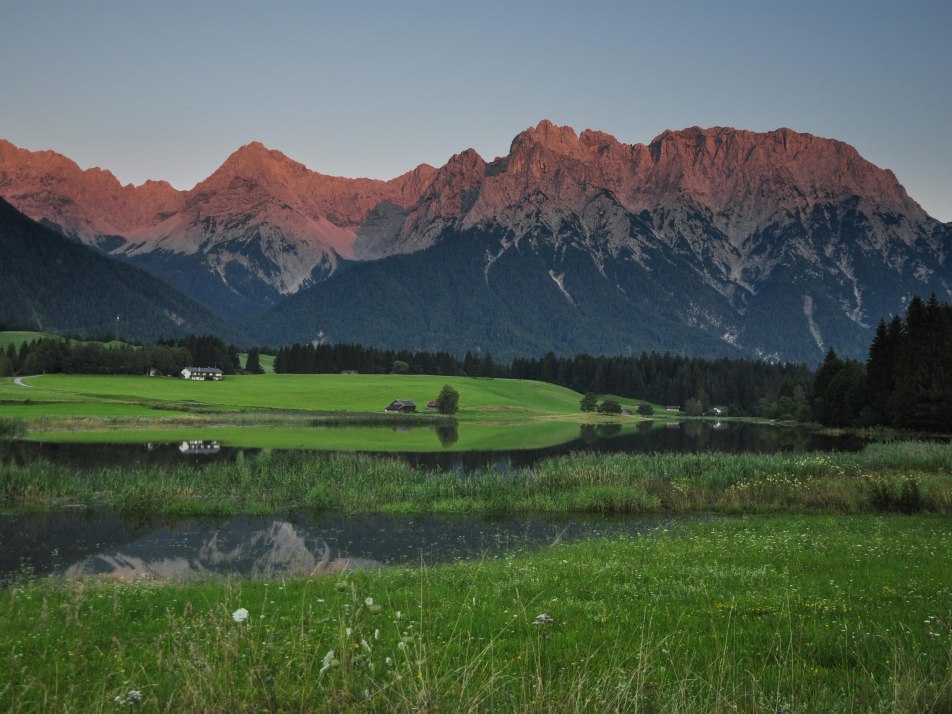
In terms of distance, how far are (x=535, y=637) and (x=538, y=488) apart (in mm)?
31204

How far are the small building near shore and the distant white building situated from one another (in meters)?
54.4

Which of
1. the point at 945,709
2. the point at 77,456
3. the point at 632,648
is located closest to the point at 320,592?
the point at 632,648

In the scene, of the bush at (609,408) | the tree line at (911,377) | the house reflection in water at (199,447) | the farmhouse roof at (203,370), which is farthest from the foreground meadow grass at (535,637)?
the farmhouse roof at (203,370)

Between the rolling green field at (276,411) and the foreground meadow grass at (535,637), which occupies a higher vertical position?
the foreground meadow grass at (535,637)

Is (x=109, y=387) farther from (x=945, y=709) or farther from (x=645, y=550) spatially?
(x=945, y=709)

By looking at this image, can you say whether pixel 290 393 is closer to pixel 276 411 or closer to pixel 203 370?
pixel 276 411

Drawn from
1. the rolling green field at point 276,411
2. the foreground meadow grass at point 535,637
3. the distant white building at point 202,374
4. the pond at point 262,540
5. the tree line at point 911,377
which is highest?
the tree line at point 911,377

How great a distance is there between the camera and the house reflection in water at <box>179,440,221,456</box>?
2635 inches

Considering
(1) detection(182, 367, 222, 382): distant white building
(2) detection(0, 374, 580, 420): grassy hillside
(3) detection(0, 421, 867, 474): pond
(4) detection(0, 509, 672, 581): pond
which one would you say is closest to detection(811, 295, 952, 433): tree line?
(3) detection(0, 421, 867, 474): pond

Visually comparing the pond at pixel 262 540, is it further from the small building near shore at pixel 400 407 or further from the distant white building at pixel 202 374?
the distant white building at pixel 202 374

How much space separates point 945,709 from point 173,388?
512ft

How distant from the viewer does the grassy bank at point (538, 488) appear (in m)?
36.4

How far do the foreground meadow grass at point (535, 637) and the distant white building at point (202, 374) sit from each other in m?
160

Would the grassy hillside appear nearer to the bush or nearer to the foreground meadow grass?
the bush
